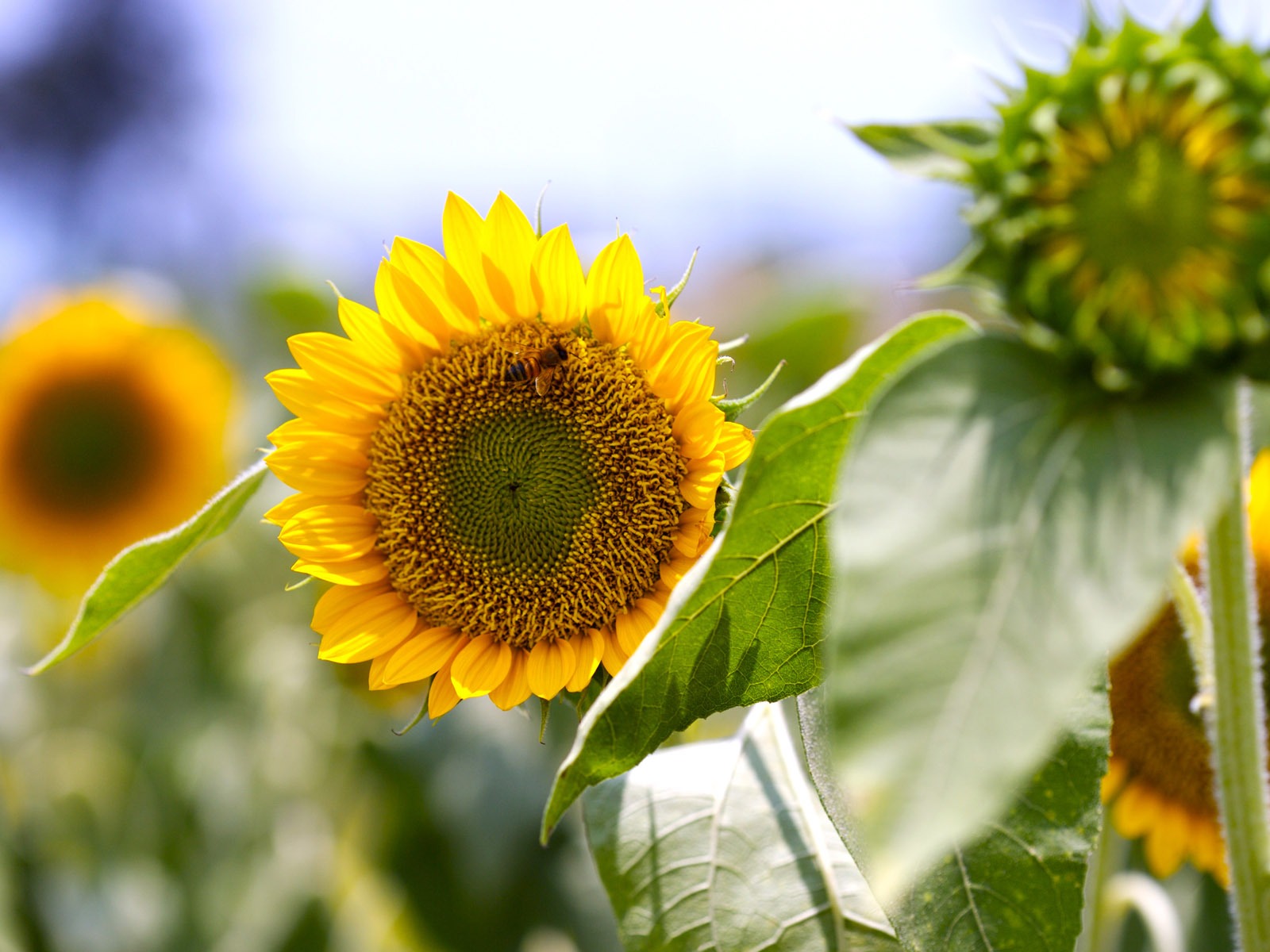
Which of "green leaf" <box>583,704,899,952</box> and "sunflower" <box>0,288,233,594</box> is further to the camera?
"sunflower" <box>0,288,233,594</box>

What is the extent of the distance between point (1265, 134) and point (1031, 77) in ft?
0.33

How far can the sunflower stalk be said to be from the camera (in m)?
0.60

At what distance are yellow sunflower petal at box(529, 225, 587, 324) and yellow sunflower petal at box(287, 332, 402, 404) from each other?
0.43ft

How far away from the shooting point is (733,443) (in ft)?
2.79

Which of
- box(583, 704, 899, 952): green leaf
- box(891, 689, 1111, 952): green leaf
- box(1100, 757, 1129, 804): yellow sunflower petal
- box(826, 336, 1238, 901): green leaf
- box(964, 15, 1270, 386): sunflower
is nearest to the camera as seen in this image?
box(826, 336, 1238, 901): green leaf

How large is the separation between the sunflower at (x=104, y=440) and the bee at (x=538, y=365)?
1.69 meters

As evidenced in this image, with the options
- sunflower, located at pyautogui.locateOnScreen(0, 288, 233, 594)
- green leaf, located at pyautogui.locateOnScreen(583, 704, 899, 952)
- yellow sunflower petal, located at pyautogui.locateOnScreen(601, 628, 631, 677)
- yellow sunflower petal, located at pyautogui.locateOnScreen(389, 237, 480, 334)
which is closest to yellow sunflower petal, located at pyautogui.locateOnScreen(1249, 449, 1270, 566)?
green leaf, located at pyautogui.locateOnScreen(583, 704, 899, 952)

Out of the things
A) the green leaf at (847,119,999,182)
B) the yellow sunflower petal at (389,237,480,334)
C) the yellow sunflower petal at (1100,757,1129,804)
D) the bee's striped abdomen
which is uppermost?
the green leaf at (847,119,999,182)

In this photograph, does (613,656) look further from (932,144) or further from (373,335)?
(932,144)

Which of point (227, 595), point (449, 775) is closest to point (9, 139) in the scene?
point (227, 595)

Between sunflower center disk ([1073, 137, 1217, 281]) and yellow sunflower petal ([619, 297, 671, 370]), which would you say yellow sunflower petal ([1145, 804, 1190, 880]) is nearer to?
yellow sunflower petal ([619, 297, 671, 370])

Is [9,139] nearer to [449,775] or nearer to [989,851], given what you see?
[449,775]

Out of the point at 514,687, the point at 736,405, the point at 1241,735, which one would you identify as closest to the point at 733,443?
the point at 736,405

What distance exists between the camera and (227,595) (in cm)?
292
